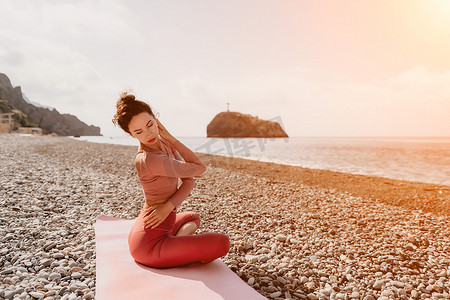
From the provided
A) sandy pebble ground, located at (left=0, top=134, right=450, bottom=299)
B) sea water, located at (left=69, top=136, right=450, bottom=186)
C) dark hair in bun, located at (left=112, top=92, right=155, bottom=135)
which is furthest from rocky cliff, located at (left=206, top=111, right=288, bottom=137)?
dark hair in bun, located at (left=112, top=92, right=155, bottom=135)

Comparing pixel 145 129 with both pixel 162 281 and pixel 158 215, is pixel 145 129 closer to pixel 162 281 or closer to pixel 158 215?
pixel 158 215

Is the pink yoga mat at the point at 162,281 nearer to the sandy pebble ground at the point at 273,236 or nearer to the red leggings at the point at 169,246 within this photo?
the red leggings at the point at 169,246

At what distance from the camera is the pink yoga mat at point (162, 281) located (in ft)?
10.6

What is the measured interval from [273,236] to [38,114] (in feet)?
420

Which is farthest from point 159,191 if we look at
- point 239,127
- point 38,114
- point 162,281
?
point 38,114

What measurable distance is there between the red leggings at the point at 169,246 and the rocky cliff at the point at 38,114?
120 meters

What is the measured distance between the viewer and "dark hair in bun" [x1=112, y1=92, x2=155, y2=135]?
349 cm

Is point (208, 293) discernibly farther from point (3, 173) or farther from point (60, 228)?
point (3, 173)

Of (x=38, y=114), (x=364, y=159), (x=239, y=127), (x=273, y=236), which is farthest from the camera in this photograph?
(x=239, y=127)

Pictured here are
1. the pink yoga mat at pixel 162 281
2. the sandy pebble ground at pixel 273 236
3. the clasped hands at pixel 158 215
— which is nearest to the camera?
the pink yoga mat at pixel 162 281

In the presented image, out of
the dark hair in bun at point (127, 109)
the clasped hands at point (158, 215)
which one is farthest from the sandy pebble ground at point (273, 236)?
the dark hair in bun at point (127, 109)

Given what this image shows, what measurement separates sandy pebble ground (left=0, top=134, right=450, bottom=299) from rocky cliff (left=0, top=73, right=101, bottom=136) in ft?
378

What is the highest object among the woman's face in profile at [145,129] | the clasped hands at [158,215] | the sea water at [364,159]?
the woman's face in profile at [145,129]

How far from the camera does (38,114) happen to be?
108 metres
